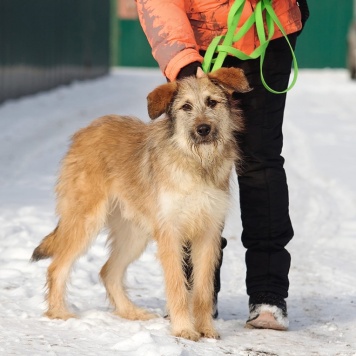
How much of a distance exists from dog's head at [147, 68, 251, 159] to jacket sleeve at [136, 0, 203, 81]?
0.34 ft

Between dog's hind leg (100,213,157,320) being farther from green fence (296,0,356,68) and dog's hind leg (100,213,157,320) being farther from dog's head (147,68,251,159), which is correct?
green fence (296,0,356,68)

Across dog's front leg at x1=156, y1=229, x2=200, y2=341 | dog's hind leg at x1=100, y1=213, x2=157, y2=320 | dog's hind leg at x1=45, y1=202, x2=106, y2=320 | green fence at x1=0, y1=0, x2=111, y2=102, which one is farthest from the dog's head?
green fence at x1=0, y1=0, x2=111, y2=102

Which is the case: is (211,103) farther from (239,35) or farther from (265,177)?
(265,177)

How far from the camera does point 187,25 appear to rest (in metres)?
5.23

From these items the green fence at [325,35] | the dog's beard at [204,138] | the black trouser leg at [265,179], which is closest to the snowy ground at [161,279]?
the black trouser leg at [265,179]

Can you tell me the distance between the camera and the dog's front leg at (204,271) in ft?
17.6

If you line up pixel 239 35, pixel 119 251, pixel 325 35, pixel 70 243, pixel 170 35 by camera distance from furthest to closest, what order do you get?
pixel 325 35
pixel 119 251
pixel 70 243
pixel 239 35
pixel 170 35

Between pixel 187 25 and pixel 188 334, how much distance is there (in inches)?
58.7

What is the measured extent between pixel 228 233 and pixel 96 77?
20831mm

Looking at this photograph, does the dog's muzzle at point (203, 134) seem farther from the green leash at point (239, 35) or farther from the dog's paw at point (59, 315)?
the dog's paw at point (59, 315)

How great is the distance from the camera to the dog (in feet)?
16.9

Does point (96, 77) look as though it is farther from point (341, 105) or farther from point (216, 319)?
point (216, 319)

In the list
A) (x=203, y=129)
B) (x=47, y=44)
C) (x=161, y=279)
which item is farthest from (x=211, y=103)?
(x=47, y=44)

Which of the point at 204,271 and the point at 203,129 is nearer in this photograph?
the point at 203,129
